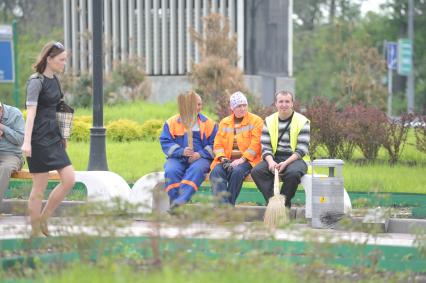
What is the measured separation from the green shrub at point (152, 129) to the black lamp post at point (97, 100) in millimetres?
9439

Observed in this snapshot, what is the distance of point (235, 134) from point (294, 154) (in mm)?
724

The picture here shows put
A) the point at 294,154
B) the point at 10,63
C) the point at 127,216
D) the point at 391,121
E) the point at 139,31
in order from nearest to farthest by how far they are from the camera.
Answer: the point at 127,216
the point at 294,154
the point at 391,121
the point at 10,63
the point at 139,31

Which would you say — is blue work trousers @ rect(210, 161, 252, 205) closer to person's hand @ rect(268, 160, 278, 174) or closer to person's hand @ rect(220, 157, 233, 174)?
person's hand @ rect(220, 157, 233, 174)

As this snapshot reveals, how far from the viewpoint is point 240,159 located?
12.9m

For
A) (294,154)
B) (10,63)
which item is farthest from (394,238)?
(10,63)

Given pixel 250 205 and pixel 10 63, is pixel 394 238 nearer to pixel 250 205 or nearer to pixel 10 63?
pixel 250 205

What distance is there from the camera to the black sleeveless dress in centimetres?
1073

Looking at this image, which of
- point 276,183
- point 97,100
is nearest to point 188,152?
point 276,183

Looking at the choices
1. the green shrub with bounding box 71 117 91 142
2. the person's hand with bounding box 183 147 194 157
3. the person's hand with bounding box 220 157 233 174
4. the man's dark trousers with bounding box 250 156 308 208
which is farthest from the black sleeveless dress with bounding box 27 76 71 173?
the green shrub with bounding box 71 117 91 142

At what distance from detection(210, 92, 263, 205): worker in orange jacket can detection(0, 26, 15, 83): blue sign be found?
2390 centimetres

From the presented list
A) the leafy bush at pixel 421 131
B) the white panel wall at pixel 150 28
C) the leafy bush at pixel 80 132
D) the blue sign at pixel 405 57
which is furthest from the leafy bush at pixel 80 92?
the blue sign at pixel 405 57

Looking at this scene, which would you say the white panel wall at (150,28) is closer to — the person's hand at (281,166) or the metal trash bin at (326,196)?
the person's hand at (281,166)

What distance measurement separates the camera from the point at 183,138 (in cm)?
1294

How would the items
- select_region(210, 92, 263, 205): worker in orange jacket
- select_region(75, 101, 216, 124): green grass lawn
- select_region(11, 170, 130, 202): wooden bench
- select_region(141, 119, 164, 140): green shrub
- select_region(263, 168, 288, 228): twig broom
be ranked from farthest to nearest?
select_region(75, 101, 216, 124): green grass lawn, select_region(141, 119, 164, 140): green shrub, select_region(11, 170, 130, 202): wooden bench, select_region(210, 92, 263, 205): worker in orange jacket, select_region(263, 168, 288, 228): twig broom
